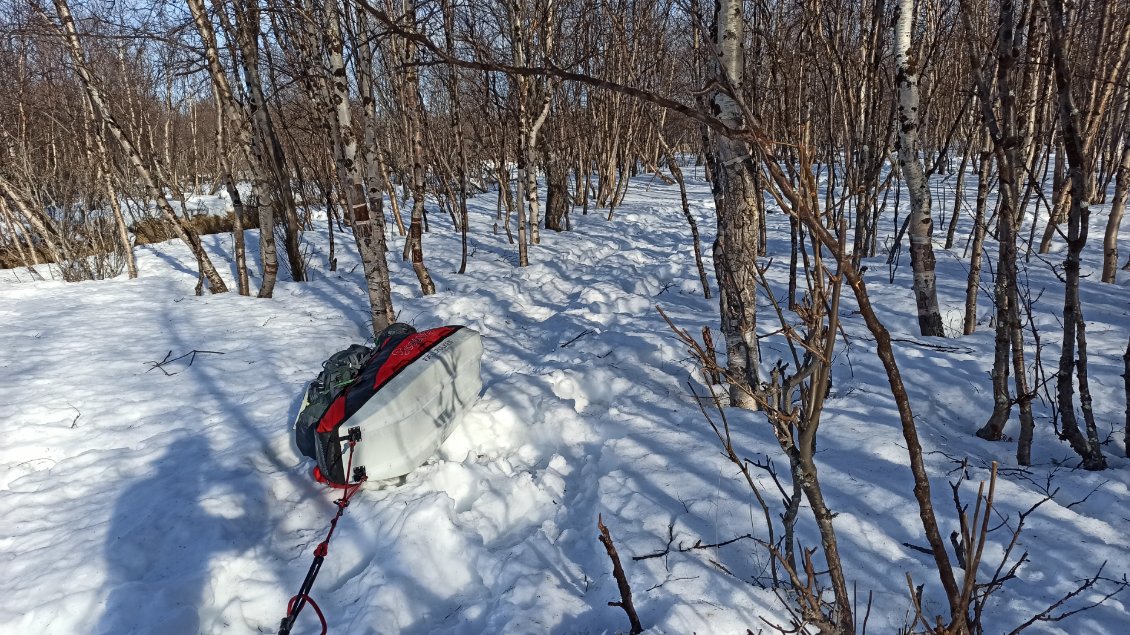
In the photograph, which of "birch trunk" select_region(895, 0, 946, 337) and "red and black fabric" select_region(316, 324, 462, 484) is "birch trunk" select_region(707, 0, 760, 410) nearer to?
"birch trunk" select_region(895, 0, 946, 337)

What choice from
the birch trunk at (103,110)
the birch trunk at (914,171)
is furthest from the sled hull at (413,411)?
the birch trunk at (103,110)

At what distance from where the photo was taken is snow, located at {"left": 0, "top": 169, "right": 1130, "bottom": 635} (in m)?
2.22

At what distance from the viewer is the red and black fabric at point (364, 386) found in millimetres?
2953

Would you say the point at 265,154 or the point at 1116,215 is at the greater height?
the point at 265,154

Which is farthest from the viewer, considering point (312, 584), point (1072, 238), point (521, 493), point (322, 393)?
point (322, 393)

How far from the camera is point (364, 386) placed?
3.17 meters

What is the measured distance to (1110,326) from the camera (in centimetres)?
395

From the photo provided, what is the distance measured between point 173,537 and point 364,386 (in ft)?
3.75

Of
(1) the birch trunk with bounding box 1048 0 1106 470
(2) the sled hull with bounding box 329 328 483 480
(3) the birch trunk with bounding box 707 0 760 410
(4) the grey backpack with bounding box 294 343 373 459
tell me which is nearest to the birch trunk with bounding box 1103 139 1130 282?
(1) the birch trunk with bounding box 1048 0 1106 470

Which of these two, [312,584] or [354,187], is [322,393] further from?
[354,187]

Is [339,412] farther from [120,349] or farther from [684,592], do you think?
[120,349]

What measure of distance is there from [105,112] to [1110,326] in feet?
32.1

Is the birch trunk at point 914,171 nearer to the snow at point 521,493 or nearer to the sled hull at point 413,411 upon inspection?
the snow at point 521,493

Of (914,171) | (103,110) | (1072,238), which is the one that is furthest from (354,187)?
(1072,238)
